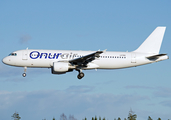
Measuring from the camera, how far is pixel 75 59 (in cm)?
4534

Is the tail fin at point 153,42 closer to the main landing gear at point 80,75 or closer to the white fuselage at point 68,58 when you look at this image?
the white fuselage at point 68,58

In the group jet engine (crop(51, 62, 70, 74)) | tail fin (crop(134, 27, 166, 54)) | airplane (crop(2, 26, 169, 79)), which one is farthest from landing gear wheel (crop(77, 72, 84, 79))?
tail fin (crop(134, 27, 166, 54))

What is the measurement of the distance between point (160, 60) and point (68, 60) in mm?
14753

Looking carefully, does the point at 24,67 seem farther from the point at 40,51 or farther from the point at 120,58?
the point at 120,58

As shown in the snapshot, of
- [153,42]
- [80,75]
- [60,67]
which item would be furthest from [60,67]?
[153,42]

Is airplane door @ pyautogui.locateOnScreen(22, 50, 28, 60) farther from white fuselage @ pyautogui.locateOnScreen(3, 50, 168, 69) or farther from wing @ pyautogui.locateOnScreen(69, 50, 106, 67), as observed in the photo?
wing @ pyautogui.locateOnScreen(69, 50, 106, 67)

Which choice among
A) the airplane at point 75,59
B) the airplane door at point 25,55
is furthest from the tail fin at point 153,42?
the airplane door at point 25,55

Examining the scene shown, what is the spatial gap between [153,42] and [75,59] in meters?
15.1

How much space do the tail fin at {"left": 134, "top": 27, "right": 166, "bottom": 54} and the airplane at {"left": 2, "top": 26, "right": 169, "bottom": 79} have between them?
3.66 ft

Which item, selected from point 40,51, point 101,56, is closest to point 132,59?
point 101,56

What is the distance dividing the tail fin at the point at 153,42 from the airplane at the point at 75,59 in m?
1.12

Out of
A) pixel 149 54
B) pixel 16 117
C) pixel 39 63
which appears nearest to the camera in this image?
pixel 39 63

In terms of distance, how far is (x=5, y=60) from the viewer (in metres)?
48.1

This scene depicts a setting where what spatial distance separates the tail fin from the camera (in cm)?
5172
